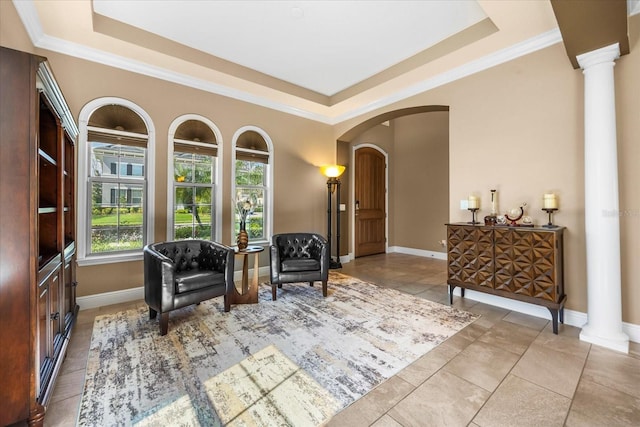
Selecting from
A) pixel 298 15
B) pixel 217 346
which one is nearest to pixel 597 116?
pixel 298 15

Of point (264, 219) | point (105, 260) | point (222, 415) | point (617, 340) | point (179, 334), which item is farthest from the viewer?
point (264, 219)

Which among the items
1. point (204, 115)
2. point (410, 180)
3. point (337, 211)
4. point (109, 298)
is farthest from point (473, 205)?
point (109, 298)

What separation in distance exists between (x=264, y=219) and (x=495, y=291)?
3548mm

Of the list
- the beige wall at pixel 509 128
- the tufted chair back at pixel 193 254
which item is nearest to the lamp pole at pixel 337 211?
the beige wall at pixel 509 128

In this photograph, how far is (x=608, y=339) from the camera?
94.4 inches

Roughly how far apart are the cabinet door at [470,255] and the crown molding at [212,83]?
2.07 metres

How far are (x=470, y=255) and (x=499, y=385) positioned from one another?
5.35 feet

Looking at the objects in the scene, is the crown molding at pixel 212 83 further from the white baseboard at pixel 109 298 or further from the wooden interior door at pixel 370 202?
the white baseboard at pixel 109 298

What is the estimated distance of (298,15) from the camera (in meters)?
2.93

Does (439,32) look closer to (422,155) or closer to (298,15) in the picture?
(298,15)

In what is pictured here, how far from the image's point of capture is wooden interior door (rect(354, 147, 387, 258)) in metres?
6.41

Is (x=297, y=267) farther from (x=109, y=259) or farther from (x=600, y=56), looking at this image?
(x=600, y=56)

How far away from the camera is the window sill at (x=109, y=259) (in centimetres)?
327

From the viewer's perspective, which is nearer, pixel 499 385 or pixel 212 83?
pixel 499 385
